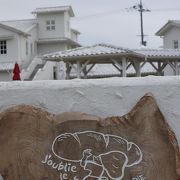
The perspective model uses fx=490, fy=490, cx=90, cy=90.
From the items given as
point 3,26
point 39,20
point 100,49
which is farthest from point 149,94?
point 39,20

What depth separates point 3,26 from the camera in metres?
39.1

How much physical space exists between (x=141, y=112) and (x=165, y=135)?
283 mm

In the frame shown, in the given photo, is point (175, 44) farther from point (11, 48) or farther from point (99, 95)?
point (99, 95)

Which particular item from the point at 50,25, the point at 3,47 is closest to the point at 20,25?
the point at 50,25

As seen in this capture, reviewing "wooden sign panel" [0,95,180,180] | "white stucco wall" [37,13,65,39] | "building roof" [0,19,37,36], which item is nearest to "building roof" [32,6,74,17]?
"white stucco wall" [37,13,65,39]

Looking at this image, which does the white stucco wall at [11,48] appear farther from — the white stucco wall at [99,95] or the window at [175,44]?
the white stucco wall at [99,95]

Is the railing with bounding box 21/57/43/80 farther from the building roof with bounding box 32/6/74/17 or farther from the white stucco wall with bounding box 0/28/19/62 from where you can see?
the building roof with bounding box 32/6/74/17

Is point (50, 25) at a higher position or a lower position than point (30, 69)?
higher

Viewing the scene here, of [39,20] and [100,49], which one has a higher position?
[39,20]

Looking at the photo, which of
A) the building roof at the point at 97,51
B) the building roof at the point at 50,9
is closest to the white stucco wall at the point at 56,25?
the building roof at the point at 50,9

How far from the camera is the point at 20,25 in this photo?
4200cm

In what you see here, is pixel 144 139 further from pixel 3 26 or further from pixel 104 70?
pixel 3 26

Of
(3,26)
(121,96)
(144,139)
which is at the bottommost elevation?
(144,139)

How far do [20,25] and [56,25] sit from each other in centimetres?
310
